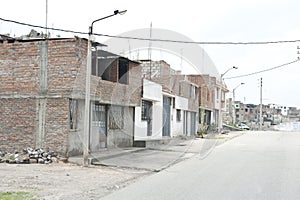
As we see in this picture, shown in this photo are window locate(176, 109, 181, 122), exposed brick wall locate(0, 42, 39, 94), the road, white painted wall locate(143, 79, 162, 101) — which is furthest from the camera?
window locate(176, 109, 181, 122)

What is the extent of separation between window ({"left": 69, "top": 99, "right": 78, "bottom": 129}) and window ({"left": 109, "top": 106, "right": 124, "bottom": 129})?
11.6ft

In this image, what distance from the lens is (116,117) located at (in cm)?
2031

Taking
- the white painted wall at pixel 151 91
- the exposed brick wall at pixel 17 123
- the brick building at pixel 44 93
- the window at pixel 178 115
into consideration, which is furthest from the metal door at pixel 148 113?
the exposed brick wall at pixel 17 123

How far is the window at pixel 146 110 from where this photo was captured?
24.5 meters

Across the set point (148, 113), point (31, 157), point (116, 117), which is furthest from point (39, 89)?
point (148, 113)

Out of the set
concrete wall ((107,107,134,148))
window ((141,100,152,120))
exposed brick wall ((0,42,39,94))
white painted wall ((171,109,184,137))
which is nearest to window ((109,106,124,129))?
concrete wall ((107,107,134,148))

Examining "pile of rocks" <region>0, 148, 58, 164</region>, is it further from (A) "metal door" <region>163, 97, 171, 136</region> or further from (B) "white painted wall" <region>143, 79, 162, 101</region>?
(A) "metal door" <region>163, 97, 171, 136</region>

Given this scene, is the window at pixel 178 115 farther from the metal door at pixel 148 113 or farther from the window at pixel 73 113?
the window at pixel 73 113

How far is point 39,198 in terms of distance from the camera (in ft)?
28.1

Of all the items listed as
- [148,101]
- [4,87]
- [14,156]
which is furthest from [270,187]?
[148,101]

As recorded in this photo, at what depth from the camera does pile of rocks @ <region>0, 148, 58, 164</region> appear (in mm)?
14406

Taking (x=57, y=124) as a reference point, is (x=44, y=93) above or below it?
above

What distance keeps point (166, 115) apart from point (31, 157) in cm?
1641

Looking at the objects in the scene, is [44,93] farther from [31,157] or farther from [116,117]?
[116,117]
